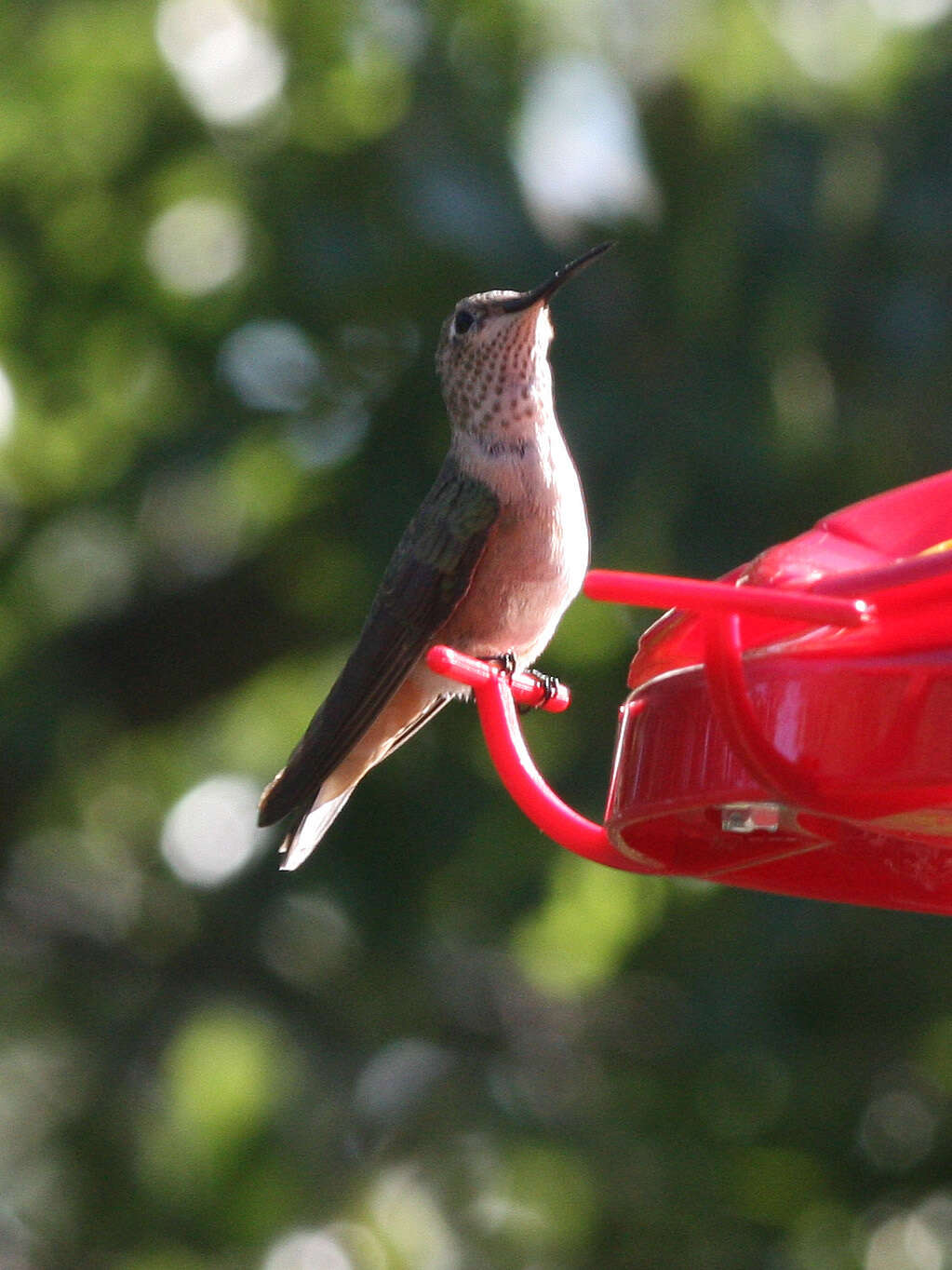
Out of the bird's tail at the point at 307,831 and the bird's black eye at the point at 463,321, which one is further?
the bird's black eye at the point at 463,321

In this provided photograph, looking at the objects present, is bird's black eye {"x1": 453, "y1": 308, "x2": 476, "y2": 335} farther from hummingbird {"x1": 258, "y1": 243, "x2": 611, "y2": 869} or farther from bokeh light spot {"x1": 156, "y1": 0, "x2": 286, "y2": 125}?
bokeh light spot {"x1": 156, "y1": 0, "x2": 286, "y2": 125}

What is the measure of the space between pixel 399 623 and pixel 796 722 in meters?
1.89

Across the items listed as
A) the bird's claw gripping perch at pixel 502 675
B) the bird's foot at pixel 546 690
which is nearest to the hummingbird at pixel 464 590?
the bird's claw gripping perch at pixel 502 675

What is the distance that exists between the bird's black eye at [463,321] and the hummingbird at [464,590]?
0.24 meters

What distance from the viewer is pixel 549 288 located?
14.3ft

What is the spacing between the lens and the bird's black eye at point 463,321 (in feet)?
16.2

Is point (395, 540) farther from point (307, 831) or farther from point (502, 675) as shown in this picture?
point (502, 675)

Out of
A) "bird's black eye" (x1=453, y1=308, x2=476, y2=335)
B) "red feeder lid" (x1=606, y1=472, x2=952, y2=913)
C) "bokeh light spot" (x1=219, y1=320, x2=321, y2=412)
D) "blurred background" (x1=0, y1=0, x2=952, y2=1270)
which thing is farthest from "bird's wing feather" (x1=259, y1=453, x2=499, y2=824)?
"bokeh light spot" (x1=219, y1=320, x2=321, y2=412)

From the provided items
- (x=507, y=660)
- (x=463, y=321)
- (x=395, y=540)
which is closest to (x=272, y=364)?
(x=395, y=540)

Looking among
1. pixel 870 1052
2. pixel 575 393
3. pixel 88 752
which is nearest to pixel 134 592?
pixel 88 752

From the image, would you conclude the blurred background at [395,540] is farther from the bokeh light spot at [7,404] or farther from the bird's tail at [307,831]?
the bird's tail at [307,831]

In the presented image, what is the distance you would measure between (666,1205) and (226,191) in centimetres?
412

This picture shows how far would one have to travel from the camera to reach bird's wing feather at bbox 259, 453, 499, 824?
3.74 meters

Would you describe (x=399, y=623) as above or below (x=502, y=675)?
→ below
